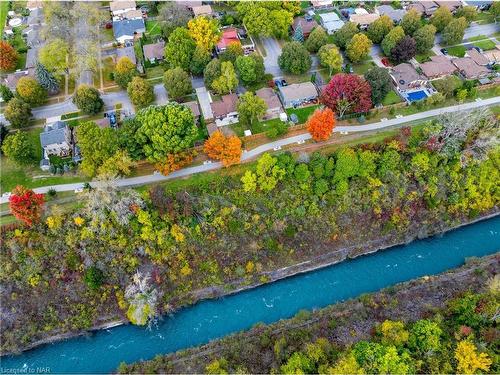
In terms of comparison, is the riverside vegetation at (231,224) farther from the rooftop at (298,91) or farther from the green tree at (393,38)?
the green tree at (393,38)

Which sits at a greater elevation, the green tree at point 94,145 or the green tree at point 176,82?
the green tree at point 176,82

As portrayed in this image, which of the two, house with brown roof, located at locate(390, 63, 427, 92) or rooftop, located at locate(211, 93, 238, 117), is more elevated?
house with brown roof, located at locate(390, 63, 427, 92)

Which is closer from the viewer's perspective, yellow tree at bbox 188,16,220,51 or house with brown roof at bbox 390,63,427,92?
house with brown roof at bbox 390,63,427,92

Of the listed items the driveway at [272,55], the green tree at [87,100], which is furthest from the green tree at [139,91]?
the driveway at [272,55]

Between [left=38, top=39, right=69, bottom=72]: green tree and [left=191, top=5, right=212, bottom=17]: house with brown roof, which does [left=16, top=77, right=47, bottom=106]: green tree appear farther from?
[left=191, top=5, right=212, bottom=17]: house with brown roof

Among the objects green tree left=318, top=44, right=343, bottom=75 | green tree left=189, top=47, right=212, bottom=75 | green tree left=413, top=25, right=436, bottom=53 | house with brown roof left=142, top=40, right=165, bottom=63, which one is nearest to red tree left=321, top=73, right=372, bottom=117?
green tree left=318, top=44, right=343, bottom=75
